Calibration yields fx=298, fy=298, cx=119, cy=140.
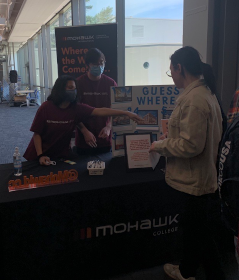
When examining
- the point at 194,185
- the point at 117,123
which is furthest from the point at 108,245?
the point at 117,123

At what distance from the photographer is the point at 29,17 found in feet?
31.1

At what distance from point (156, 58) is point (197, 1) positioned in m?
1.50

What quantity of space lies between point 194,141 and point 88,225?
0.84 meters

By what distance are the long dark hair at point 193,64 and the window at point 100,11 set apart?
3.76 metres

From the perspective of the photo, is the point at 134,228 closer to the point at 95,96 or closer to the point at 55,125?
the point at 55,125

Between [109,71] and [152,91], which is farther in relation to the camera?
[109,71]

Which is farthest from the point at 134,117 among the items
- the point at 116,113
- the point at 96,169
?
the point at 96,169

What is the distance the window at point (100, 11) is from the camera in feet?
16.8

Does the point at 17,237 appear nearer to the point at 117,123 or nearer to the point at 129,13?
the point at 117,123

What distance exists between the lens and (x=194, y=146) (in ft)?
4.90

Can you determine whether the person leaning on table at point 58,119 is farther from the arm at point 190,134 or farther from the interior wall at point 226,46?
the interior wall at point 226,46

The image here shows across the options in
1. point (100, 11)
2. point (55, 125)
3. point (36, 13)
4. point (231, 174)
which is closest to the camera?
point (231, 174)

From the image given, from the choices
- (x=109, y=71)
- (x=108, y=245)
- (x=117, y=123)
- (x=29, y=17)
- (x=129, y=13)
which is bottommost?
(x=108, y=245)

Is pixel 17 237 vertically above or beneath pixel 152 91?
beneath
